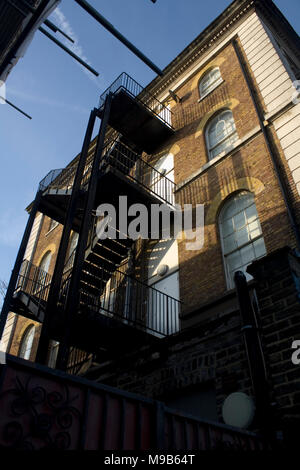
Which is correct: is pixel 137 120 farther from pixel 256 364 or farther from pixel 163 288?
pixel 256 364

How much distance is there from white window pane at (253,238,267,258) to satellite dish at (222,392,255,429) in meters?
3.43

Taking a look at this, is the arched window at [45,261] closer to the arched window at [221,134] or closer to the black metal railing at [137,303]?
the black metal railing at [137,303]

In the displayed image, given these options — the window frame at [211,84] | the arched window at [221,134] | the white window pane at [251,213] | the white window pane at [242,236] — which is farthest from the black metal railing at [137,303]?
the window frame at [211,84]

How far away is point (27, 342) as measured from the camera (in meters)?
15.3

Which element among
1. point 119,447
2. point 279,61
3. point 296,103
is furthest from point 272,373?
point 279,61

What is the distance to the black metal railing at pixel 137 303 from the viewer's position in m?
8.81

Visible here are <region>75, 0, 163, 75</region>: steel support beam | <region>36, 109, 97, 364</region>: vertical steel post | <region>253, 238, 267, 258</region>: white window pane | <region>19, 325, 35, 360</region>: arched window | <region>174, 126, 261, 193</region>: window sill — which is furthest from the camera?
<region>19, 325, 35, 360</region>: arched window

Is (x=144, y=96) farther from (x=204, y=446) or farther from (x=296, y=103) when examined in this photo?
(x=204, y=446)

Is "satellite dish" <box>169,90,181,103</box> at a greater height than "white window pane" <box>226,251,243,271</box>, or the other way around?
"satellite dish" <box>169,90,181,103</box>

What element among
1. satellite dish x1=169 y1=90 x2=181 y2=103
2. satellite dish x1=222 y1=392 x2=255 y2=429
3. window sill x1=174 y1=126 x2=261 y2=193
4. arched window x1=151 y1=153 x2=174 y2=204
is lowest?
satellite dish x1=222 y1=392 x2=255 y2=429

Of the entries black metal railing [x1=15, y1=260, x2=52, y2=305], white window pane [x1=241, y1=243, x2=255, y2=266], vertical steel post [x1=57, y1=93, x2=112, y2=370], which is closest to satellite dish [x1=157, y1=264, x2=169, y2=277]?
white window pane [x1=241, y1=243, x2=255, y2=266]

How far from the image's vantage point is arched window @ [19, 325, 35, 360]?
14891 millimetres

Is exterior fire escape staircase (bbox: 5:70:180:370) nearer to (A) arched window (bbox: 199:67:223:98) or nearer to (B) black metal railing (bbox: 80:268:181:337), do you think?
(B) black metal railing (bbox: 80:268:181:337)

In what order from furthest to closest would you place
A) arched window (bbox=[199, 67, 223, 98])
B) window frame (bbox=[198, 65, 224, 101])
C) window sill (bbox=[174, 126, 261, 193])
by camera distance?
arched window (bbox=[199, 67, 223, 98]), window frame (bbox=[198, 65, 224, 101]), window sill (bbox=[174, 126, 261, 193])
